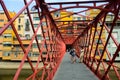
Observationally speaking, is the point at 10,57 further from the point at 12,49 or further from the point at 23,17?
the point at 23,17

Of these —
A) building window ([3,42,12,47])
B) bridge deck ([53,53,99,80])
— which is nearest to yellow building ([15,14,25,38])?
building window ([3,42,12,47])

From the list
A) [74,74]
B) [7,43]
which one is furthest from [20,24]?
[74,74]

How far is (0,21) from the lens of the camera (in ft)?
282

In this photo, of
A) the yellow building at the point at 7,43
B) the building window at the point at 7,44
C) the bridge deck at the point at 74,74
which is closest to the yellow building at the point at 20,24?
the yellow building at the point at 7,43

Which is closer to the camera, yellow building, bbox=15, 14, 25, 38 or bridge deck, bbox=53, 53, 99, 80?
bridge deck, bbox=53, 53, 99, 80

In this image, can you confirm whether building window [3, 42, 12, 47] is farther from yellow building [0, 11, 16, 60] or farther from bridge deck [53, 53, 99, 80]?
bridge deck [53, 53, 99, 80]

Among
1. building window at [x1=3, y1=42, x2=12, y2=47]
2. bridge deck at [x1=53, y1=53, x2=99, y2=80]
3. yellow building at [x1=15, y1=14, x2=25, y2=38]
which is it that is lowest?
building window at [x1=3, y1=42, x2=12, y2=47]

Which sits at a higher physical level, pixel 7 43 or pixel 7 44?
pixel 7 43

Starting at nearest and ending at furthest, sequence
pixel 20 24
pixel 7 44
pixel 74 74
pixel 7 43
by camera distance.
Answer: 1. pixel 74 74
2. pixel 7 43
3. pixel 7 44
4. pixel 20 24

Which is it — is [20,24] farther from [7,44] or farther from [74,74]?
[74,74]

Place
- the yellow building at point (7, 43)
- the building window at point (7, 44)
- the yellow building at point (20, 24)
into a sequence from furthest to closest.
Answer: the yellow building at point (20, 24) < the building window at point (7, 44) < the yellow building at point (7, 43)

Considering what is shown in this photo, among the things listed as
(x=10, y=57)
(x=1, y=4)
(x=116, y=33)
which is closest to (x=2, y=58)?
(x=10, y=57)

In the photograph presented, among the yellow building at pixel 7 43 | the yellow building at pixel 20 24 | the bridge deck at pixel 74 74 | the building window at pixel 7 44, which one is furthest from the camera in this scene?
the yellow building at pixel 20 24

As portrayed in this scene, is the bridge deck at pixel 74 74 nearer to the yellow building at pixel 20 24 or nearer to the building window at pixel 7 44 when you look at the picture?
the building window at pixel 7 44
